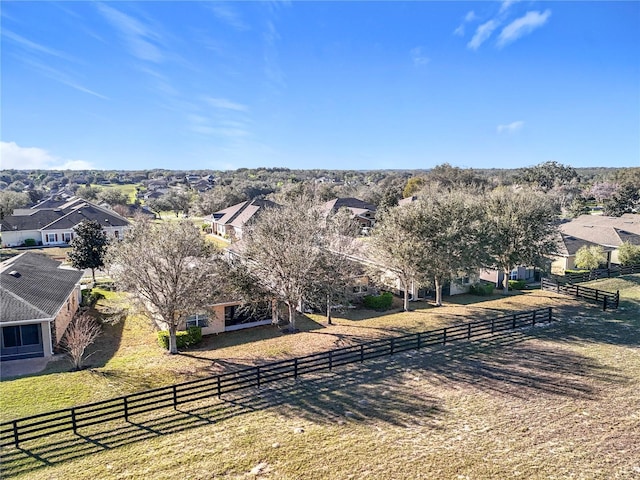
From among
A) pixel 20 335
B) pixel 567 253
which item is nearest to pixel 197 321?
pixel 20 335

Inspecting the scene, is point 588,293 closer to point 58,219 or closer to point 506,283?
point 506,283

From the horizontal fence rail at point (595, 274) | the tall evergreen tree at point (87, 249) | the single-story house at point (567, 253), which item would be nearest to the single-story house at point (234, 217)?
the tall evergreen tree at point (87, 249)

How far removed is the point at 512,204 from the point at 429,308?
39.3 ft

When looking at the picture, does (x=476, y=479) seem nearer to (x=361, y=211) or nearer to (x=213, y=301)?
(x=213, y=301)

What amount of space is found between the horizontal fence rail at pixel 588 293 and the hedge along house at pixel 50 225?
5157cm

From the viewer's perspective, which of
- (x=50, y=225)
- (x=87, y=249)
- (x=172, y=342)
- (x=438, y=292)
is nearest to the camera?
(x=172, y=342)

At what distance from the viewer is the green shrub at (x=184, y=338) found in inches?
939

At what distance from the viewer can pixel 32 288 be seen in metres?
24.6

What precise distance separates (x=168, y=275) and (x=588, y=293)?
31608 mm

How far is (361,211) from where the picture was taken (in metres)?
68.4

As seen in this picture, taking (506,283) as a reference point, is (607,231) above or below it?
above

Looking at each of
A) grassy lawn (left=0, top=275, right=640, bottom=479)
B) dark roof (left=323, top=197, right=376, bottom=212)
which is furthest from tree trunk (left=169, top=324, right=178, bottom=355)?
dark roof (left=323, top=197, right=376, bottom=212)

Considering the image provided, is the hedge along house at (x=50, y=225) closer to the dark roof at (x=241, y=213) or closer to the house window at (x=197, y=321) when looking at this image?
the dark roof at (x=241, y=213)

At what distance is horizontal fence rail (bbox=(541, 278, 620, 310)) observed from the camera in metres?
31.2
